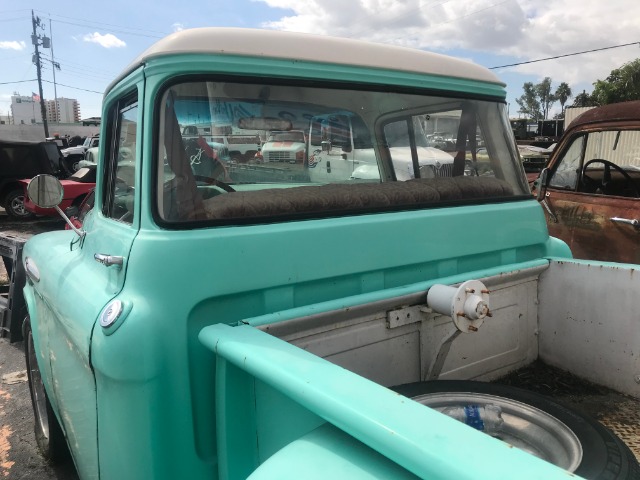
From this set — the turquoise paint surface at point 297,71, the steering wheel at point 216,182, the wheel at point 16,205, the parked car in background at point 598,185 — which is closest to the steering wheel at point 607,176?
the parked car in background at point 598,185

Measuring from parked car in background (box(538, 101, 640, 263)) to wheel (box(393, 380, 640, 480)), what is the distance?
9.50 feet

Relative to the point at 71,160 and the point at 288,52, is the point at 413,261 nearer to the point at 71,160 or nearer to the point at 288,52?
the point at 288,52

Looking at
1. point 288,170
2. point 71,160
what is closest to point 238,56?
point 288,170

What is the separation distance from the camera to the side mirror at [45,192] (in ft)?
7.25

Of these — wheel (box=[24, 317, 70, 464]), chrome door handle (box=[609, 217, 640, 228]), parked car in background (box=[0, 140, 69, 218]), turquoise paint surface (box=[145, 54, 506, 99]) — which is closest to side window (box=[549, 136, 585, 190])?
chrome door handle (box=[609, 217, 640, 228])

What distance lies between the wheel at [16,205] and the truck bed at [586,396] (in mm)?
13087

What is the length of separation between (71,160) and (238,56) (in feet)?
66.6

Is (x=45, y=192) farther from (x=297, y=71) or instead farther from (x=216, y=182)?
(x=297, y=71)

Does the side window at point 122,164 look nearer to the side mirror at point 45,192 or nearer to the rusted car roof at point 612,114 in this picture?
the side mirror at point 45,192

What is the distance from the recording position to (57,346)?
7.20 ft

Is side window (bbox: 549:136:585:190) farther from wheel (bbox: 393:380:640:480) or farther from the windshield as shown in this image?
wheel (bbox: 393:380:640:480)

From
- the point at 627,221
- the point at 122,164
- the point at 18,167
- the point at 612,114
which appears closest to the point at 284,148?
the point at 122,164

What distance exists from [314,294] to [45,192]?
1311 millimetres

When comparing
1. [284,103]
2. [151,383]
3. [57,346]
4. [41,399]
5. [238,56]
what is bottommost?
[41,399]
